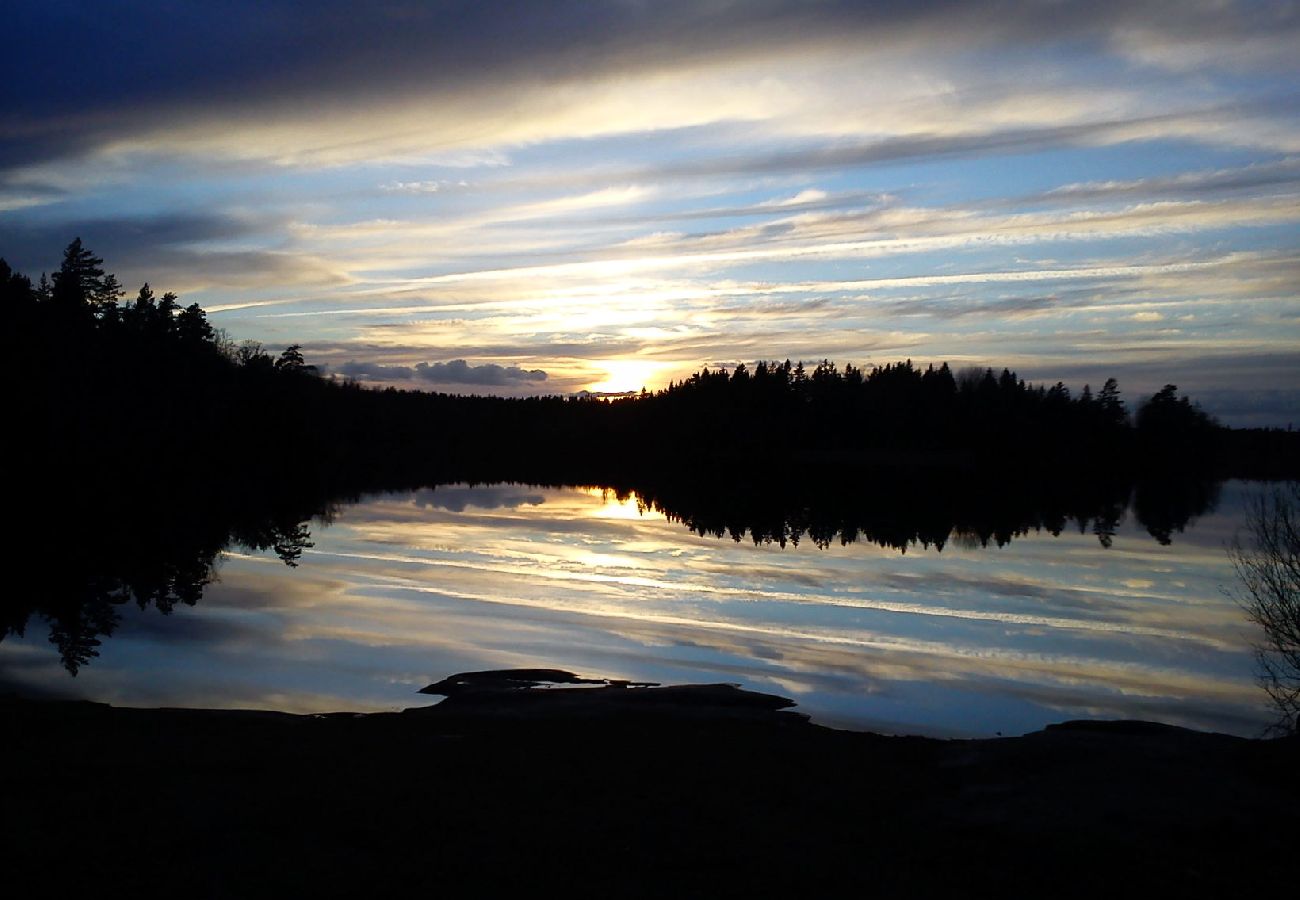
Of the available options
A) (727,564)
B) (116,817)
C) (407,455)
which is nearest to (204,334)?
(407,455)

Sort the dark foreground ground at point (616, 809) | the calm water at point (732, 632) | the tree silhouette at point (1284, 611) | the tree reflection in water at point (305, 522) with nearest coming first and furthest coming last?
the dark foreground ground at point (616, 809)
the tree silhouette at point (1284, 611)
the calm water at point (732, 632)
the tree reflection in water at point (305, 522)

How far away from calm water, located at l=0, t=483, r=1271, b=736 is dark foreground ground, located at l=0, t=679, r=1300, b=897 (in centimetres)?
353

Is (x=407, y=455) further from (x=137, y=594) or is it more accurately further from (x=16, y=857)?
(x=16, y=857)

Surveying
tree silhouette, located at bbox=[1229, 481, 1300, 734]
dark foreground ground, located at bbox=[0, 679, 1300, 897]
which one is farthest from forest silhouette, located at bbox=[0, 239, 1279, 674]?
tree silhouette, located at bbox=[1229, 481, 1300, 734]

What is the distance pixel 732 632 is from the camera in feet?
76.0

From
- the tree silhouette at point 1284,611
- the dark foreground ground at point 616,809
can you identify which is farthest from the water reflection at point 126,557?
the tree silhouette at point 1284,611

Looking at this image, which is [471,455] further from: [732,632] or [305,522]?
[732,632]

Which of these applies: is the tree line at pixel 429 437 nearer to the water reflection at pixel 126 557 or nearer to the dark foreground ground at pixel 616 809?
the water reflection at pixel 126 557

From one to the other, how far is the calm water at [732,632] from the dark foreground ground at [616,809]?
139 inches

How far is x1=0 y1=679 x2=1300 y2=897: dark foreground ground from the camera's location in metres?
8.07

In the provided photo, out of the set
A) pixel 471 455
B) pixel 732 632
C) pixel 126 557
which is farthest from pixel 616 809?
pixel 471 455

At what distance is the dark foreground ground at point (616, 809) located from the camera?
26.5 feet

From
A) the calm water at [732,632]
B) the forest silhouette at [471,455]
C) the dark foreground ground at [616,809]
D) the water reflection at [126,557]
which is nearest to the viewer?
the dark foreground ground at [616,809]

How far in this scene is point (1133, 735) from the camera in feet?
41.1
